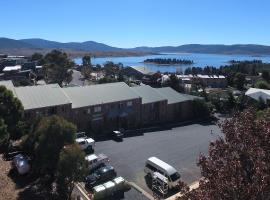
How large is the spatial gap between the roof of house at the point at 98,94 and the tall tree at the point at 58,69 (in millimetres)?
24902

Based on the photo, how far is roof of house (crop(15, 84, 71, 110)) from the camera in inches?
1230

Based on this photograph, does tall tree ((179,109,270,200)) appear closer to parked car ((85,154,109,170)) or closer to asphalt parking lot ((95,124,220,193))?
asphalt parking lot ((95,124,220,193))

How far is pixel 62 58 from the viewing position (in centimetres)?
6725

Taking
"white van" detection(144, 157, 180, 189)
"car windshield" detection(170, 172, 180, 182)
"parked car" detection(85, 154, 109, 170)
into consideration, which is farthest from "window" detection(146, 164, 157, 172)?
"parked car" detection(85, 154, 109, 170)

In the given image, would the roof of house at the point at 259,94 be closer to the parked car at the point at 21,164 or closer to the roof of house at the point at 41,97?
the roof of house at the point at 41,97

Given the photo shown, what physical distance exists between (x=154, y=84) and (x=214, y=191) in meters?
60.5

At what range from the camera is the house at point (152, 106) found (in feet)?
129

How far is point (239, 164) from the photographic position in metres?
7.81

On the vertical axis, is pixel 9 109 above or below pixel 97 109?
above

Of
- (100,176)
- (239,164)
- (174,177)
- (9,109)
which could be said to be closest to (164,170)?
(174,177)

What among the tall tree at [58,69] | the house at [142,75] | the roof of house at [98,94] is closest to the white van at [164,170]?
the roof of house at [98,94]

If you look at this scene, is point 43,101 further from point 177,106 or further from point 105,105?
point 177,106

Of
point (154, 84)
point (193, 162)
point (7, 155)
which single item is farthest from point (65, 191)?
point (154, 84)

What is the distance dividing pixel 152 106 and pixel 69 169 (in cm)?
2224
